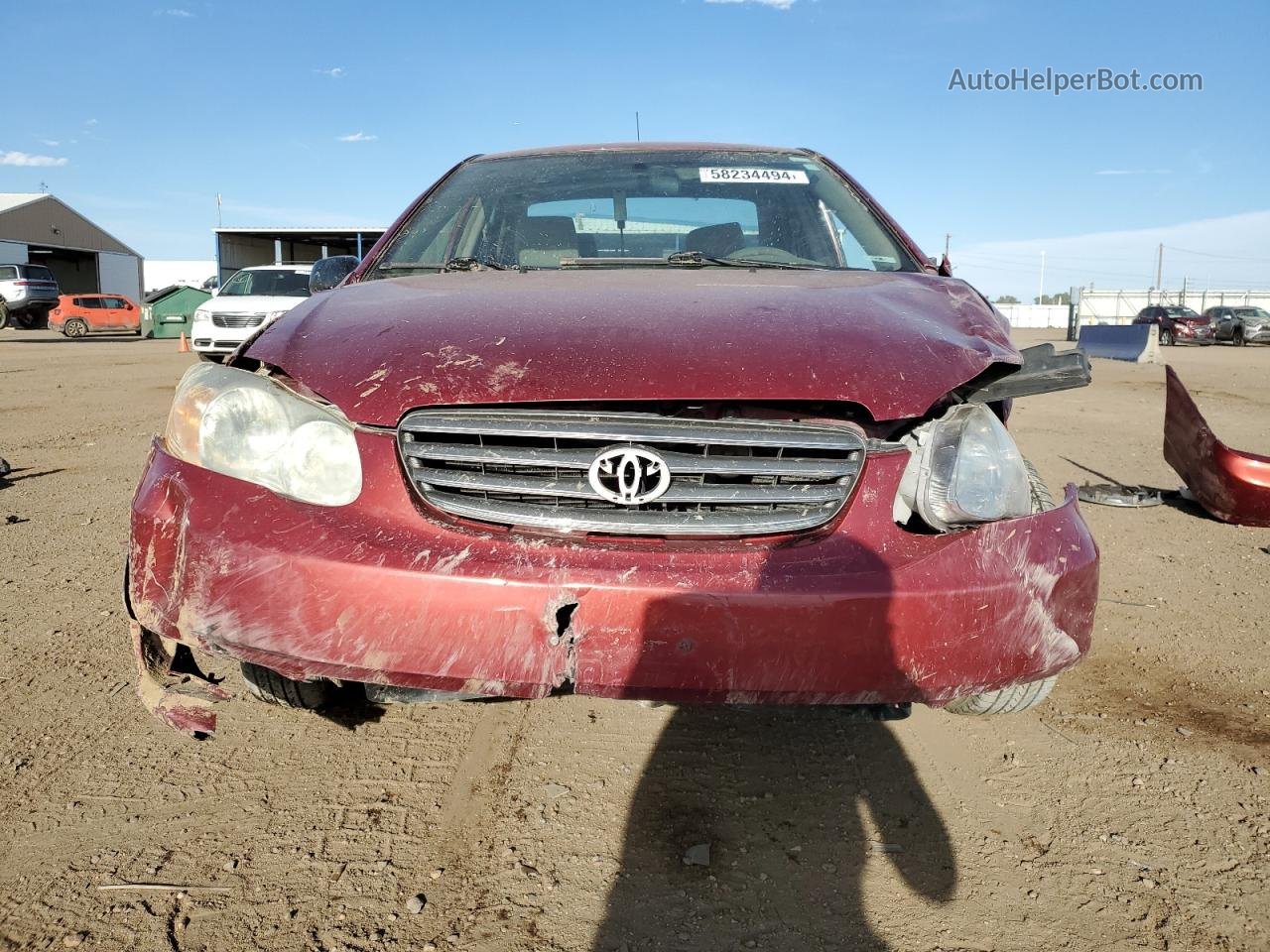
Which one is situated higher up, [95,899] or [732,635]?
[732,635]

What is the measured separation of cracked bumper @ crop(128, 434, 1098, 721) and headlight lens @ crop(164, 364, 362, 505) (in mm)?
56

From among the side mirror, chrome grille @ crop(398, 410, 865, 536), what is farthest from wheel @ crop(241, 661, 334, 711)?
the side mirror

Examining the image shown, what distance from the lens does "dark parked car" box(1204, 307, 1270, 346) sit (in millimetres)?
30734

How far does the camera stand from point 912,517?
5.83 ft

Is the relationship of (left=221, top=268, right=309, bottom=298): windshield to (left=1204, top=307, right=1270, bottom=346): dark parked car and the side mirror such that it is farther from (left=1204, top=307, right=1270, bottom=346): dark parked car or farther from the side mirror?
(left=1204, top=307, right=1270, bottom=346): dark parked car

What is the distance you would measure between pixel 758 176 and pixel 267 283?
14.9m

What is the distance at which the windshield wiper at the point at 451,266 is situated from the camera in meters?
2.80

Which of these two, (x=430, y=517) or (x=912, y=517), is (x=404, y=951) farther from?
(x=912, y=517)

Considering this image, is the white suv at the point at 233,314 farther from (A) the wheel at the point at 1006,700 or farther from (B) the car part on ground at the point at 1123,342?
(B) the car part on ground at the point at 1123,342

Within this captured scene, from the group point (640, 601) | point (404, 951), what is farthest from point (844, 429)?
point (404, 951)

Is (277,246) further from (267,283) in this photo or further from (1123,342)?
(1123,342)

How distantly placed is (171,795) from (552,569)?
1.21 metres

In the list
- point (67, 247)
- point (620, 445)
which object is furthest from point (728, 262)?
point (67, 247)

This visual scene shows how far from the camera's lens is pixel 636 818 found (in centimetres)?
207
